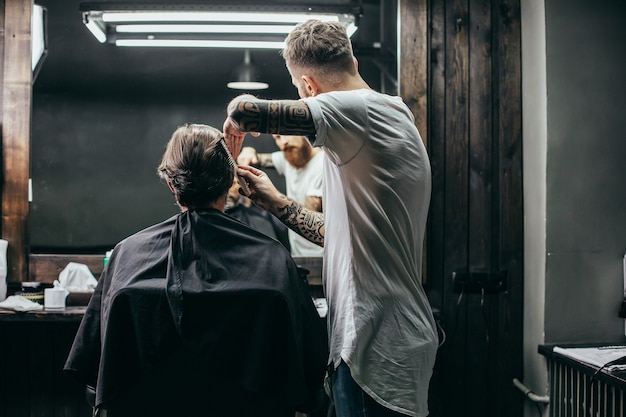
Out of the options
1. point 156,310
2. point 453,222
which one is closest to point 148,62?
point 453,222

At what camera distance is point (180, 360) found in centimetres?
153

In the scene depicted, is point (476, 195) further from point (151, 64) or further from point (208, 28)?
point (151, 64)

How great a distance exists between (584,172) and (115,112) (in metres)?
2.53

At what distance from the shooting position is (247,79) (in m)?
3.27

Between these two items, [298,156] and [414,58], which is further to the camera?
[298,156]

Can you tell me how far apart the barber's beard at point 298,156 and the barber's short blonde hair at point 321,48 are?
1569mm

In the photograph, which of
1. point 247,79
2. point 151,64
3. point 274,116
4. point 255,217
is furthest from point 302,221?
point 151,64

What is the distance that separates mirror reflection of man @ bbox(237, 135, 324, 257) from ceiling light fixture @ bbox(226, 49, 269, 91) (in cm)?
31

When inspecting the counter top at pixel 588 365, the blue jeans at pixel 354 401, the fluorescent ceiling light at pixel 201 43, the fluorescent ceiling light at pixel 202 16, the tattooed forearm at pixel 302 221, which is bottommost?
the counter top at pixel 588 365

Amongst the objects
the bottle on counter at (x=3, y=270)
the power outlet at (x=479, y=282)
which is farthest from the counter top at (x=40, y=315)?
the power outlet at (x=479, y=282)

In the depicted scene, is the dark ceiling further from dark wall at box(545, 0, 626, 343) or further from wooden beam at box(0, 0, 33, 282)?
dark wall at box(545, 0, 626, 343)

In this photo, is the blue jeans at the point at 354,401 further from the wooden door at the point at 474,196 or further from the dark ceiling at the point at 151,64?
the dark ceiling at the point at 151,64

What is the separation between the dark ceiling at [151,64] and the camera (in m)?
3.11

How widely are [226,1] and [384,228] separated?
1.81m
